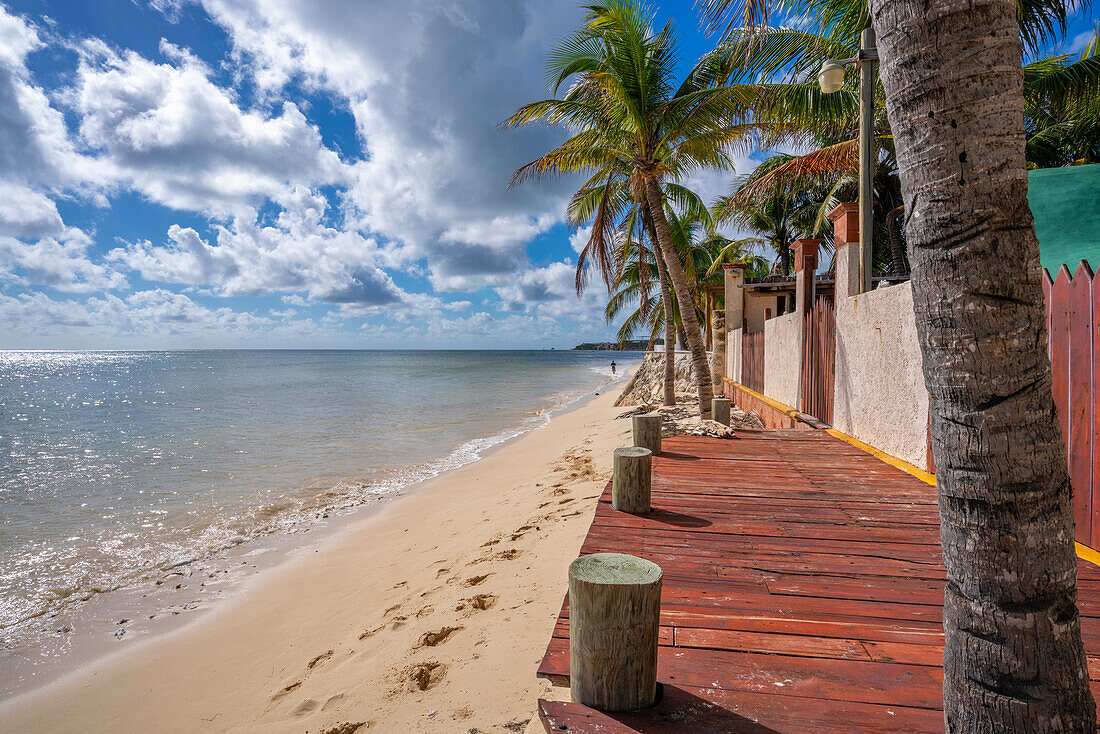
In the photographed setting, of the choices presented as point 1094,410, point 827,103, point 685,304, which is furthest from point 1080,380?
point 827,103

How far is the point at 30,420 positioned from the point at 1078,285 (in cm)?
2998

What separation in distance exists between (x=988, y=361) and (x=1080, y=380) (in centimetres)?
294

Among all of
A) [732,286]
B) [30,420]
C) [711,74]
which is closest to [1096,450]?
[711,74]

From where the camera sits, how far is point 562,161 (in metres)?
10.3

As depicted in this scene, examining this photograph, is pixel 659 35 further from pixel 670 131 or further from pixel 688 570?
pixel 688 570

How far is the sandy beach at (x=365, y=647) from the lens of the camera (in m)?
3.12

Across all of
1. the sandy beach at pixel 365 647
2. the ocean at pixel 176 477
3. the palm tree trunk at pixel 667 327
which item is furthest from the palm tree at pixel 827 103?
the ocean at pixel 176 477

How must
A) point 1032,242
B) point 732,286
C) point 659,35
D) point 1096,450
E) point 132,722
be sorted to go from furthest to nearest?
point 732,286 → point 659,35 → point 132,722 → point 1096,450 → point 1032,242

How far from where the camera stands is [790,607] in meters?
2.69

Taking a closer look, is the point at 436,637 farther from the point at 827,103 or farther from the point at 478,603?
the point at 827,103

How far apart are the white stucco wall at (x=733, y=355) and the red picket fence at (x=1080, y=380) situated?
11915 mm

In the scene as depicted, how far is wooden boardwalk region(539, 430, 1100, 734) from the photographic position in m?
1.96

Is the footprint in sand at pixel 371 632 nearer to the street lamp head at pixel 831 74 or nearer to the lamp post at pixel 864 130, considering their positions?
the lamp post at pixel 864 130

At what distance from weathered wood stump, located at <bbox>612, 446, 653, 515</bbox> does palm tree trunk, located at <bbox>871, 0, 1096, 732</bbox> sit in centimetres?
263
